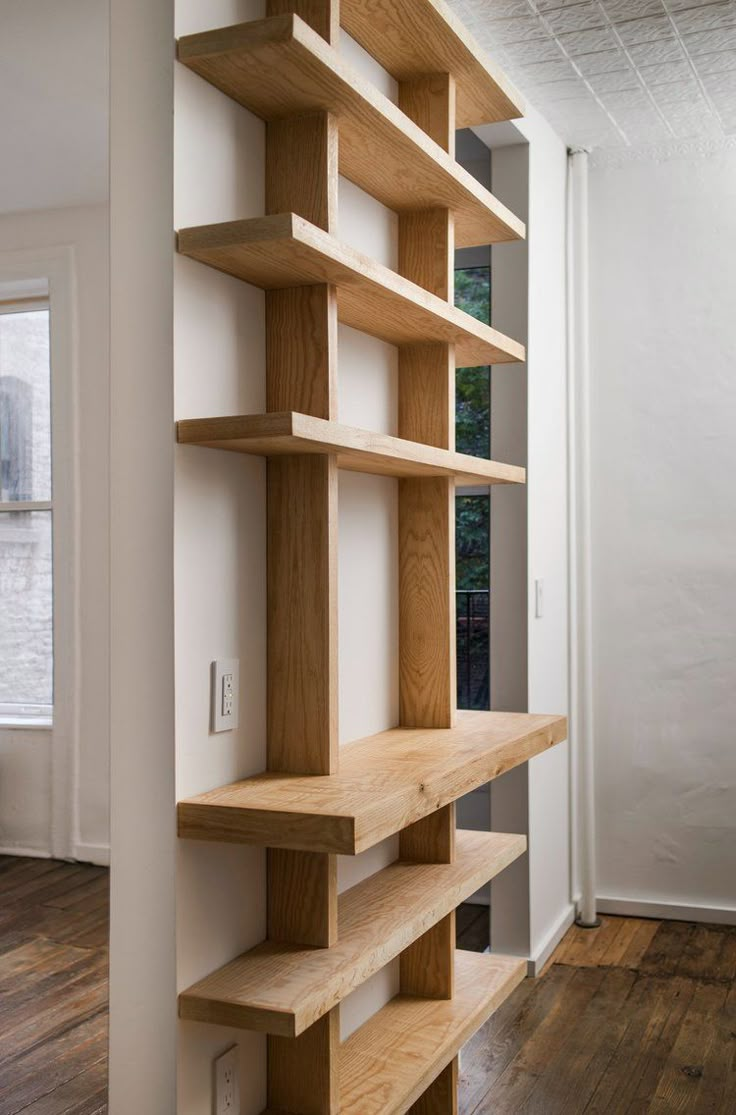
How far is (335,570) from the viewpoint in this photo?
174 centimetres

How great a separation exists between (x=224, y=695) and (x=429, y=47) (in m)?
1.26

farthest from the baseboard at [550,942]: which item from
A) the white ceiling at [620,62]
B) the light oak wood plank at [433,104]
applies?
the white ceiling at [620,62]

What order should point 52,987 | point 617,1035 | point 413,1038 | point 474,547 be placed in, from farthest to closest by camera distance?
point 474,547, point 52,987, point 617,1035, point 413,1038

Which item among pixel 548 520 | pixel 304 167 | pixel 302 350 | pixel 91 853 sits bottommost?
pixel 91 853

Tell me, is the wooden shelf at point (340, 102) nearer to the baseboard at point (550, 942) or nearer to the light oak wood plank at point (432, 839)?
the light oak wood plank at point (432, 839)

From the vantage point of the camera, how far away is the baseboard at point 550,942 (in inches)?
126

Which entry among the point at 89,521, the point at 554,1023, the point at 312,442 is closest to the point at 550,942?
the point at 554,1023

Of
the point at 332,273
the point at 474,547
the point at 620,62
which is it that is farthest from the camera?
the point at 474,547

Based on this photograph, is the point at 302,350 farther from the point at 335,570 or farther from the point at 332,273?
the point at 335,570

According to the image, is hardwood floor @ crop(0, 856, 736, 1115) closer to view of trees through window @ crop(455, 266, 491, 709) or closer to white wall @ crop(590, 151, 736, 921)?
white wall @ crop(590, 151, 736, 921)

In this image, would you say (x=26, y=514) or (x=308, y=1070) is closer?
(x=308, y=1070)

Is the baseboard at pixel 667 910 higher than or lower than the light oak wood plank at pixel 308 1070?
lower

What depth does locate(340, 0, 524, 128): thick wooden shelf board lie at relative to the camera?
194cm

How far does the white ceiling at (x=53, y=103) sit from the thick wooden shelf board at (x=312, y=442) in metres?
1.67
